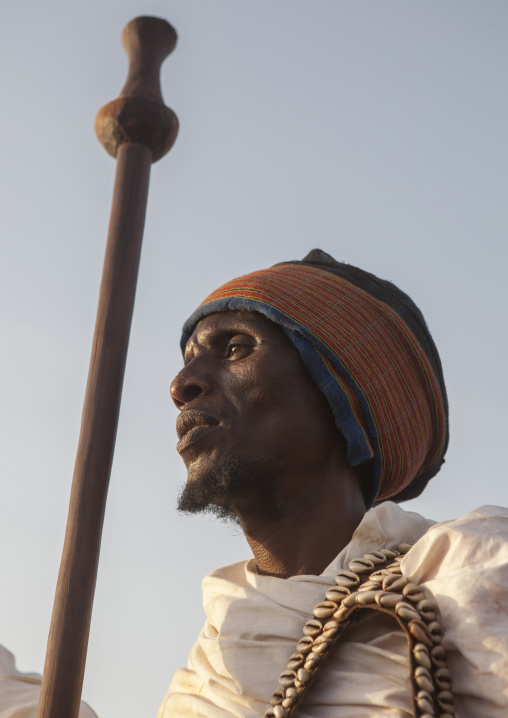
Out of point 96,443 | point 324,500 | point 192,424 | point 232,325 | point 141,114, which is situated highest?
point 141,114

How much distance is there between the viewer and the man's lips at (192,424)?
143 inches

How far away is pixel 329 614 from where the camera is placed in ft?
9.45

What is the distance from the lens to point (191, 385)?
148 inches

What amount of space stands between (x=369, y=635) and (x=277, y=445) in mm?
884

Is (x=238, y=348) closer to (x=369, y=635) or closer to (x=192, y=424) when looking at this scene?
(x=192, y=424)

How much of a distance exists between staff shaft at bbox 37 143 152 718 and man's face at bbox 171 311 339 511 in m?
0.30

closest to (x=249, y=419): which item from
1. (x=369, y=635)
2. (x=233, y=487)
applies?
(x=233, y=487)

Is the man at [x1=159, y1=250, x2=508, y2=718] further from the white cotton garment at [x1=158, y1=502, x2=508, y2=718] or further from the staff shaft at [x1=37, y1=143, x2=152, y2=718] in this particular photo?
the staff shaft at [x1=37, y1=143, x2=152, y2=718]

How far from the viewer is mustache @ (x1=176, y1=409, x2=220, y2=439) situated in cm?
363

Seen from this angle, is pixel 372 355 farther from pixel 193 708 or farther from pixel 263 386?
pixel 193 708

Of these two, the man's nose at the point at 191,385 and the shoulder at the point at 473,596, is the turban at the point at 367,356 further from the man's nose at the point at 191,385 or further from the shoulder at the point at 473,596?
the shoulder at the point at 473,596

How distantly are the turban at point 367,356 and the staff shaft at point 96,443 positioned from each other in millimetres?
434

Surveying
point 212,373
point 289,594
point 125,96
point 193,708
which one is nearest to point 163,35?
point 125,96

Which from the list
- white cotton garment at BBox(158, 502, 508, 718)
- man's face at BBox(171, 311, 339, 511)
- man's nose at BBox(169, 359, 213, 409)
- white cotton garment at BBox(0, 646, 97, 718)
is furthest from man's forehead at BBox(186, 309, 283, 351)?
white cotton garment at BBox(0, 646, 97, 718)
